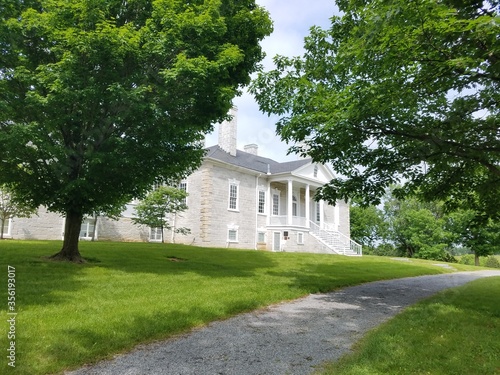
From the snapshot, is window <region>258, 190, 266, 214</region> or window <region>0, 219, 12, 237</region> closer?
window <region>0, 219, 12, 237</region>

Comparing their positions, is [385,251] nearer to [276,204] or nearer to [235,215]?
[276,204]

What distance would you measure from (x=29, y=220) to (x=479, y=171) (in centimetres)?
2115

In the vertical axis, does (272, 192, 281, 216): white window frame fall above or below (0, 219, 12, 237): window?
above

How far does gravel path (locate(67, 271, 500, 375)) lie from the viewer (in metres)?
4.10

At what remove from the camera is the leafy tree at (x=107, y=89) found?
8828mm

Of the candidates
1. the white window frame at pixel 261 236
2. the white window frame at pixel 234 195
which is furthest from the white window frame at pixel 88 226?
the white window frame at pixel 261 236

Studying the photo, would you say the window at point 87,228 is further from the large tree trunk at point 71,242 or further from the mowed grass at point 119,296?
the large tree trunk at point 71,242

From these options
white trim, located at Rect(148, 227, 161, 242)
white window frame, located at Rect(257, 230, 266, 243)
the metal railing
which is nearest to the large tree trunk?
white trim, located at Rect(148, 227, 161, 242)

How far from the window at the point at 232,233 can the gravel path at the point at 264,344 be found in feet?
Answer: 55.9

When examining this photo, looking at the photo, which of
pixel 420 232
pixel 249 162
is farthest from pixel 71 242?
pixel 420 232

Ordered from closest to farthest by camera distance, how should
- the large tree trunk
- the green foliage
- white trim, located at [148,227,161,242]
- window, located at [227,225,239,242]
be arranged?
the large tree trunk < white trim, located at [148,227,161,242] < window, located at [227,225,239,242] < the green foliage

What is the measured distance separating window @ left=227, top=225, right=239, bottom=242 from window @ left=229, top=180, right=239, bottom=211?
1.28 meters

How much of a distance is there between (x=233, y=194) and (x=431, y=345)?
21071mm

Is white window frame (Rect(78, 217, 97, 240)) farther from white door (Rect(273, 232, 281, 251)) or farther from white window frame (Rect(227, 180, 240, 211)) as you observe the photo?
white door (Rect(273, 232, 281, 251))
